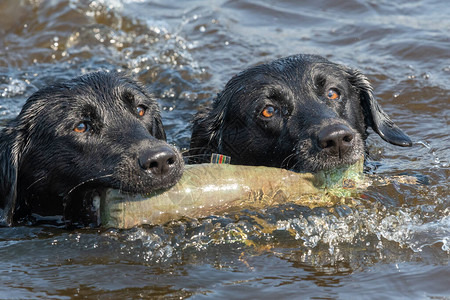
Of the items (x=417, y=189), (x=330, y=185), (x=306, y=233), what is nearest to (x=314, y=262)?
(x=306, y=233)

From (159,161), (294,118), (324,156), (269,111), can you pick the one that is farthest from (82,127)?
(324,156)

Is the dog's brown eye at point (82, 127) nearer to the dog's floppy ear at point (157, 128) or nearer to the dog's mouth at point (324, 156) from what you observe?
the dog's floppy ear at point (157, 128)

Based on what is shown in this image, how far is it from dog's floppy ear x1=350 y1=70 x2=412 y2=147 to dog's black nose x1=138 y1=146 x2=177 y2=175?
6.70ft

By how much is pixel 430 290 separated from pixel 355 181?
1.17 m

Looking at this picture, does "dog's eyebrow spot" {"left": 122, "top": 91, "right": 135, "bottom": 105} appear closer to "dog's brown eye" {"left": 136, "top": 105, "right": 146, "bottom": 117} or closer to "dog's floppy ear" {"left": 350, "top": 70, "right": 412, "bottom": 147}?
"dog's brown eye" {"left": 136, "top": 105, "right": 146, "bottom": 117}

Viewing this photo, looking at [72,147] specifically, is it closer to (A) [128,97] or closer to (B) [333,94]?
(A) [128,97]

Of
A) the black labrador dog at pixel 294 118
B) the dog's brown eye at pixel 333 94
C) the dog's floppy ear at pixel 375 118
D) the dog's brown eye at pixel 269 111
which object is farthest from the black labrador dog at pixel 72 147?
the dog's floppy ear at pixel 375 118

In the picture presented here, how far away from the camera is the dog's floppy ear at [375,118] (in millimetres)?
5969

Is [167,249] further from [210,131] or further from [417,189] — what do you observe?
[417,189]

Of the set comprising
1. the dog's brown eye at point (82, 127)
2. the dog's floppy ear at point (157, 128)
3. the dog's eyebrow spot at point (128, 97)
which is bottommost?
the dog's brown eye at point (82, 127)

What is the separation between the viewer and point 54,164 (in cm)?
526

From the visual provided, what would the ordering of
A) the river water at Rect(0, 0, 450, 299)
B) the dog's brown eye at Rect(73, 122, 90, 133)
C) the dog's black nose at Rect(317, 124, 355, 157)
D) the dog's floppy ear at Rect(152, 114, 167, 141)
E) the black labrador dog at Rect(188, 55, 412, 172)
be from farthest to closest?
the dog's floppy ear at Rect(152, 114, 167, 141) → the dog's brown eye at Rect(73, 122, 90, 133) → the black labrador dog at Rect(188, 55, 412, 172) → the dog's black nose at Rect(317, 124, 355, 157) → the river water at Rect(0, 0, 450, 299)

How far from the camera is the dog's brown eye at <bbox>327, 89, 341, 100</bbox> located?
18.7 ft

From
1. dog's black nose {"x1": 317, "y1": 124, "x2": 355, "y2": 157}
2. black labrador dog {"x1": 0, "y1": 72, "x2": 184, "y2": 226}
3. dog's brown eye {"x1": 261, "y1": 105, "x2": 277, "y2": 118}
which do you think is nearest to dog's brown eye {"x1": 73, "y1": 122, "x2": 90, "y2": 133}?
black labrador dog {"x1": 0, "y1": 72, "x2": 184, "y2": 226}
